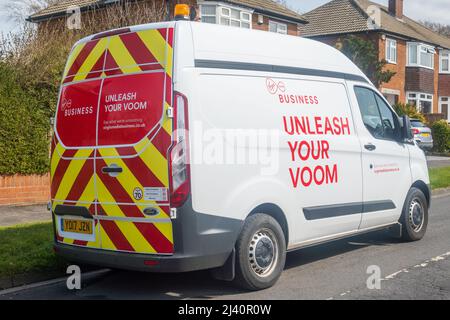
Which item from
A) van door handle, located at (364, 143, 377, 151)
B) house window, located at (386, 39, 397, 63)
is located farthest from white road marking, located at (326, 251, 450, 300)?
house window, located at (386, 39, 397, 63)

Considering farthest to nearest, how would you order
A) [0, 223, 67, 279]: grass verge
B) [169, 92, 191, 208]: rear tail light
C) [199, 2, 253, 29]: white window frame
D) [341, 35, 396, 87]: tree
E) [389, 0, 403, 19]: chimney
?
[389, 0, 403, 19]: chimney < [341, 35, 396, 87]: tree < [199, 2, 253, 29]: white window frame < [0, 223, 67, 279]: grass verge < [169, 92, 191, 208]: rear tail light

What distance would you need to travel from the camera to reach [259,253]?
583 centimetres

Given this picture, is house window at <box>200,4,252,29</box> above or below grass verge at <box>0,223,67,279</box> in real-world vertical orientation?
above

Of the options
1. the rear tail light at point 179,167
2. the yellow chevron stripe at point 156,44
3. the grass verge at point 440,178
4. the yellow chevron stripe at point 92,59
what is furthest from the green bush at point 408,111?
the rear tail light at point 179,167

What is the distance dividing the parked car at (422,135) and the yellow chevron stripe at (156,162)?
2363cm

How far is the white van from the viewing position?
17.2 feet

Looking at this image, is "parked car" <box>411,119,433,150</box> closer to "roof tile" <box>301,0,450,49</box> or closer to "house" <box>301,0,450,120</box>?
"house" <box>301,0,450,120</box>

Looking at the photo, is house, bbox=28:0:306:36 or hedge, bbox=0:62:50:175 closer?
hedge, bbox=0:62:50:175

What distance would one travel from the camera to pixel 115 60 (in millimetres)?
5738

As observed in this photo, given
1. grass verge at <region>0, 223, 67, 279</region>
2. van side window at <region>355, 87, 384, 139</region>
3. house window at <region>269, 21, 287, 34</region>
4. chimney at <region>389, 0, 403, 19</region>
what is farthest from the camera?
chimney at <region>389, 0, 403, 19</region>

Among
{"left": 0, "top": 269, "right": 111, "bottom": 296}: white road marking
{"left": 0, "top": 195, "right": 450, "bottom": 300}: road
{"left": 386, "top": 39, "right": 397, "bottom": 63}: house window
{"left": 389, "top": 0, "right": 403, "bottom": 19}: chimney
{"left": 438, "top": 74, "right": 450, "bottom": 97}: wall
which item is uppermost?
{"left": 389, "top": 0, "right": 403, "bottom": 19}: chimney

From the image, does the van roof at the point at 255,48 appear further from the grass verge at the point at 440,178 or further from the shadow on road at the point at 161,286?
the grass verge at the point at 440,178
